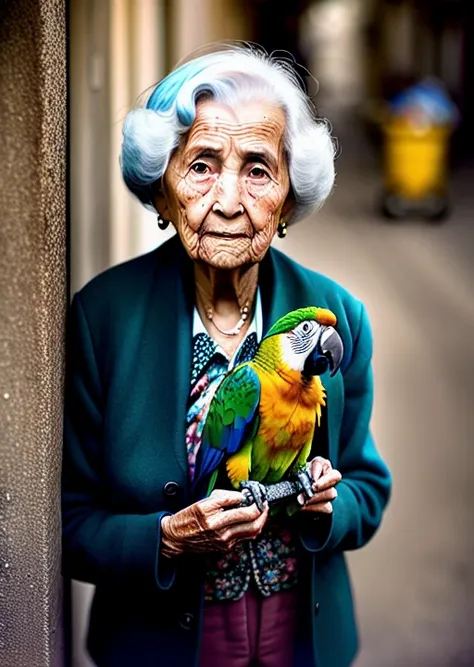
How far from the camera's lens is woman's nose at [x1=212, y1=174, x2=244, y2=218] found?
5.88 ft

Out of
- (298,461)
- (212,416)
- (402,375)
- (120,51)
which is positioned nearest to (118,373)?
(212,416)

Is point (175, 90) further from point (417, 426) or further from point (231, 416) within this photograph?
point (417, 426)

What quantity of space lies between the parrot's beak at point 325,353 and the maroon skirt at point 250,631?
454 mm

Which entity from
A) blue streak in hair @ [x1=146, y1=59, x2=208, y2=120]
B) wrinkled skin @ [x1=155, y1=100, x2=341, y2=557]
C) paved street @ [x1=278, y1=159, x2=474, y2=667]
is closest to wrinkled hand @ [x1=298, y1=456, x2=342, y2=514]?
wrinkled skin @ [x1=155, y1=100, x2=341, y2=557]

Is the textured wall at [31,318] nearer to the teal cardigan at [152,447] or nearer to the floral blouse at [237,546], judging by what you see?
the teal cardigan at [152,447]

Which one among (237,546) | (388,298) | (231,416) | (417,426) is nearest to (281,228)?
(231,416)

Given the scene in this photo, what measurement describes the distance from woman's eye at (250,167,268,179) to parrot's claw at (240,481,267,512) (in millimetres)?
505

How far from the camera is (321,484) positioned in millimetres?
1881

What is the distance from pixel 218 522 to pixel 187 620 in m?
0.28

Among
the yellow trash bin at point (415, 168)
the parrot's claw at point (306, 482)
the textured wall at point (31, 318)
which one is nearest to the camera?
the textured wall at point (31, 318)

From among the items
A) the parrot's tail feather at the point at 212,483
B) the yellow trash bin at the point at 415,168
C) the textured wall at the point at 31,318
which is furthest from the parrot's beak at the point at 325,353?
the yellow trash bin at the point at 415,168

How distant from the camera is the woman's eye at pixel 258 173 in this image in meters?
1.82

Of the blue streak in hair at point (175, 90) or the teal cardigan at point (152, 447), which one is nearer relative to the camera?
the blue streak in hair at point (175, 90)

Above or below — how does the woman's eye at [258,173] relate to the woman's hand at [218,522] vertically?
above
